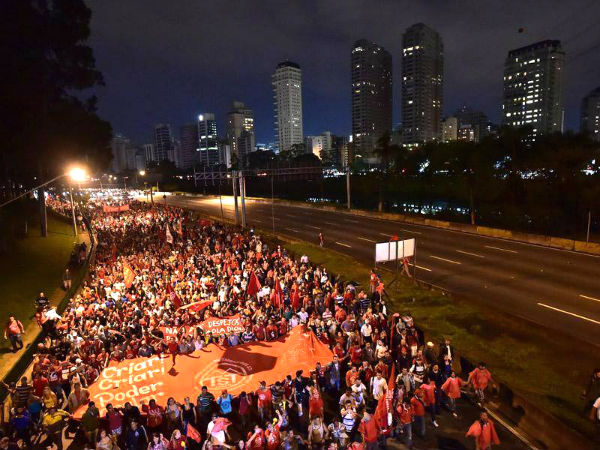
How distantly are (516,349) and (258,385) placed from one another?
Result: 8725 mm

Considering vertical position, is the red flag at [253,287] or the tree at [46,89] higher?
the tree at [46,89]

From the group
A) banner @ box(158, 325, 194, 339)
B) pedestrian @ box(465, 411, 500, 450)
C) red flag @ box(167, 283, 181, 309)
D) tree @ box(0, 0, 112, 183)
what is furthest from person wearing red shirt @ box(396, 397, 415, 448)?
tree @ box(0, 0, 112, 183)

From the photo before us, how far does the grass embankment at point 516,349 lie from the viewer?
10.8 metres

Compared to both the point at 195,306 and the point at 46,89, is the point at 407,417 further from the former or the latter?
the point at 46,89

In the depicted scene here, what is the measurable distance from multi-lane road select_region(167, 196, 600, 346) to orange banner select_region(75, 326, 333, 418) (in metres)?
9.60

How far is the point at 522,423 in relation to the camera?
32.7 ft

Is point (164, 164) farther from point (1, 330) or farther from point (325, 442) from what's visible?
point (325, 442)

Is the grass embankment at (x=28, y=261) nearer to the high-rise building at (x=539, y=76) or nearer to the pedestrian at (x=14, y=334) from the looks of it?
the pedestrian at (x=14, y=334)

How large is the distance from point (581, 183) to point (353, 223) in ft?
70.7

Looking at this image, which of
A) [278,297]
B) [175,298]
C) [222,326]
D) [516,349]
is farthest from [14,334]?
[516,349]

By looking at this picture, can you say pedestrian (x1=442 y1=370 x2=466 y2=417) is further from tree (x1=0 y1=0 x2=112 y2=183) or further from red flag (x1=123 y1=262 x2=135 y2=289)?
tree (x1=0 y1=0 x2=112 y2=183)

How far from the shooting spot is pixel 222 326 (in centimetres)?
1384

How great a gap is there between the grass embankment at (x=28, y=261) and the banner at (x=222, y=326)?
8.75 meters

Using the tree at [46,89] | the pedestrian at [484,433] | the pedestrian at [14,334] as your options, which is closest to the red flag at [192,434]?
the pedestrian at [484,433]
